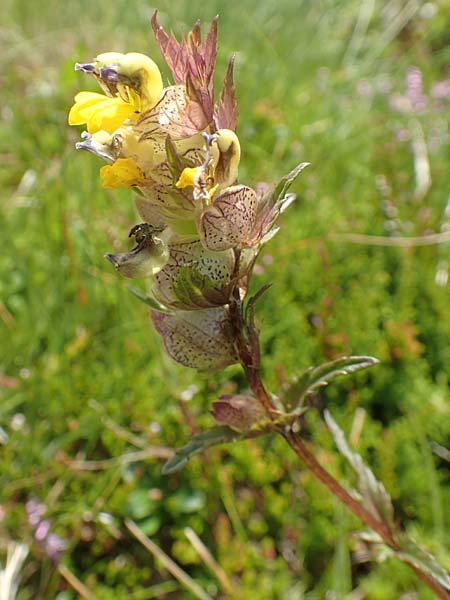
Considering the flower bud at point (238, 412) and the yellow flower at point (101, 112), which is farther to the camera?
the flower bud at point (238, 412)

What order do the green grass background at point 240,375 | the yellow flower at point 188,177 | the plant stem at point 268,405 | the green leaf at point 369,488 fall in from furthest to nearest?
1. the green grass background at point 240,375
2. the green leaf at point 369,488
3. the plant stem at point 268,405
4. the yellow flower at point 188,177

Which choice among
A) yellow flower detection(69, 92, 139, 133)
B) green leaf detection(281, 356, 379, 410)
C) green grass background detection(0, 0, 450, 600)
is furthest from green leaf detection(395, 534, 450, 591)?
yellow flower detection(69, 92, 139, 133)

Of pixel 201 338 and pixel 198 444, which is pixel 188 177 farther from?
pixel 198 444

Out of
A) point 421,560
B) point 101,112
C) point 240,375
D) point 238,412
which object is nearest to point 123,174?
point 101,112

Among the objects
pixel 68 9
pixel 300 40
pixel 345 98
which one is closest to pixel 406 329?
pixel 345 98

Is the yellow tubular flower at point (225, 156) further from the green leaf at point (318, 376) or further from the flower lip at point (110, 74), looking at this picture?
the green leaf at point (318, 376)

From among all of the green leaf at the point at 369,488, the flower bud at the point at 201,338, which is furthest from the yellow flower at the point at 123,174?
the green leaf at the point at 369,488

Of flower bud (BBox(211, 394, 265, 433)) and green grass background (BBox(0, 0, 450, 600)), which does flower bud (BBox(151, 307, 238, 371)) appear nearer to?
flower bud (BBox(211, 394, 265, 433))

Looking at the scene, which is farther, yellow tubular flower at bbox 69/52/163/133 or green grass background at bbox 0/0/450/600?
green grass background at bbox 0/0/450/600
